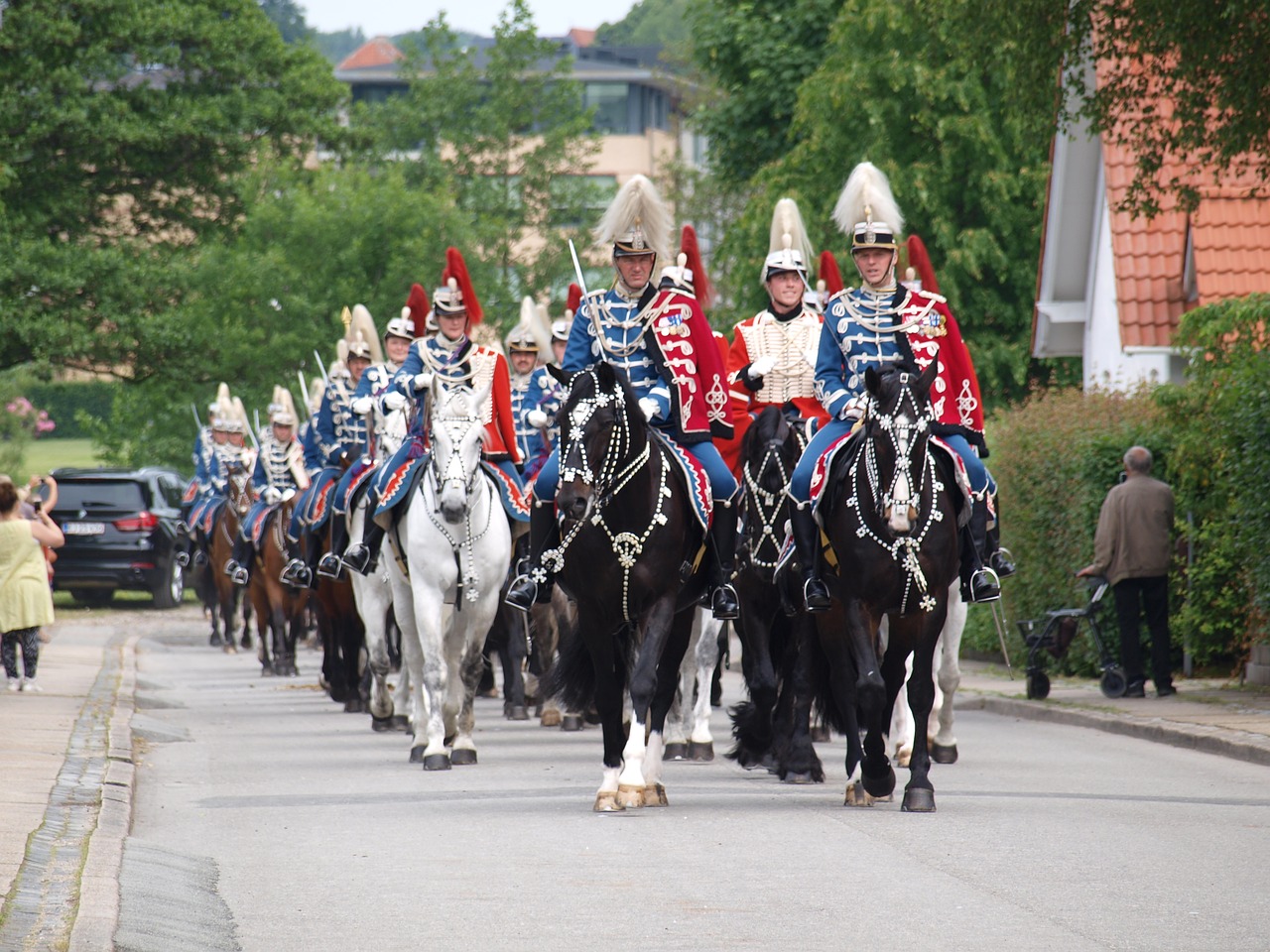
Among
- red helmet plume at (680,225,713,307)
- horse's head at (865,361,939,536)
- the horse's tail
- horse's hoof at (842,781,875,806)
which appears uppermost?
red helmet plume at (680,225,713,307)

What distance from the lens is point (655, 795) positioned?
445 inches

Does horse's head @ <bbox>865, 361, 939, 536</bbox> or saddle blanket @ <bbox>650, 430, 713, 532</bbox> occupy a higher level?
horse's head @ <bbox>865, 361, 939, 536</bbox>

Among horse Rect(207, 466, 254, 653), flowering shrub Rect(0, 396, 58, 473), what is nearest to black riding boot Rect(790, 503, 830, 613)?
horse Rect(207, 466, 254, 653)

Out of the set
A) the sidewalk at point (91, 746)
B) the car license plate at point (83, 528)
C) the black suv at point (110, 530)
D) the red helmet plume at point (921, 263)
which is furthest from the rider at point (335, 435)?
the black suv at point (110, 530)

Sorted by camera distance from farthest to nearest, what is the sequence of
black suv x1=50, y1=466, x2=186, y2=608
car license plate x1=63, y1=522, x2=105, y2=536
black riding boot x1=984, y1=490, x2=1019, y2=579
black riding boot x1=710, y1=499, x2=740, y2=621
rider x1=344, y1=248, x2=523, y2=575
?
black suv x1=50, y1=466, x2=186, y2=608 → car license plate x1=63, y1=522, x2=105, y2=536 → rider x1=344, y1=248, x2=523, y2=575 → black riding boot x1=984, y1=490, x2=1019, y2=579 → black riding boot x1=710, y1=499, x2=740, y2=621

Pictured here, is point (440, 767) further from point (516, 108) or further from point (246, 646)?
point (516, 108)

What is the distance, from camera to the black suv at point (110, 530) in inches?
1490

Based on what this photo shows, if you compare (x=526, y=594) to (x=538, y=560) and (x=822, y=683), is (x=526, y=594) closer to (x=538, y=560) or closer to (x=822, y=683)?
(x=538, y=560)

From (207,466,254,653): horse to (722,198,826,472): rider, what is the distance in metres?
13.6

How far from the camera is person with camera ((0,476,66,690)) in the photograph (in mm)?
20250

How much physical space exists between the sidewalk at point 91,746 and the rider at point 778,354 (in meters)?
3.66

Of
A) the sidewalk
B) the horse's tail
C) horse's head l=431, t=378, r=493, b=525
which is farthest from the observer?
horse's head l=431, t=378, r=493, b=525

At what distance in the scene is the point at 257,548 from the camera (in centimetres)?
2373

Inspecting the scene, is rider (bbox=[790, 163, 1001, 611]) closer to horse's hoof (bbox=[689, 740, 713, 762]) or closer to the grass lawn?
horse's hoof (bbox=[689, 740, 713, 762])
